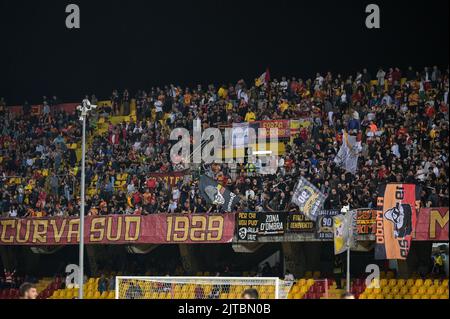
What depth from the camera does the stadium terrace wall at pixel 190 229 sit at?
32781 millimetres

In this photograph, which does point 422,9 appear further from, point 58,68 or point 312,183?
point 58,68

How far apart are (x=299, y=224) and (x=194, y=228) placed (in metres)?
4.69

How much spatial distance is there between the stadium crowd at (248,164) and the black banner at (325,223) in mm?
574

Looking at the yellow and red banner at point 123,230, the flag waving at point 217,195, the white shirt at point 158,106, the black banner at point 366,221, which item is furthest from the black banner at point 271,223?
the white shirt at point 158,106

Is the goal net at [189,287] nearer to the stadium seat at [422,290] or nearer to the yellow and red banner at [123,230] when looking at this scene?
the stadium seat at [422,290]

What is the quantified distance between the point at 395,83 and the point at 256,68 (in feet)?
34.4

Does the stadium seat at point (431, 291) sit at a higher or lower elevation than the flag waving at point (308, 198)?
lower

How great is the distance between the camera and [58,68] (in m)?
52.7

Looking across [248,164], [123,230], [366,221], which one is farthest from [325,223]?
[123,230]

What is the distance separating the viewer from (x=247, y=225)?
3559 cm

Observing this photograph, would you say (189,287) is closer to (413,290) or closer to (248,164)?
(413,290)

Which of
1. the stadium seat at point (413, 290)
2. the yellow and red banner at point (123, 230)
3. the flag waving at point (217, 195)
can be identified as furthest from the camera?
the yellow and red banner at point (123, 230)
